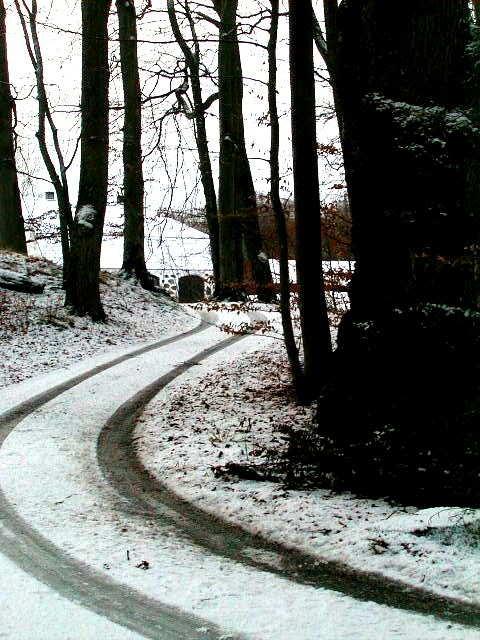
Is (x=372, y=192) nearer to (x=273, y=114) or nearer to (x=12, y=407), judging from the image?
(x=273, y=114)

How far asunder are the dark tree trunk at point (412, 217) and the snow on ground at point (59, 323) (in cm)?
684

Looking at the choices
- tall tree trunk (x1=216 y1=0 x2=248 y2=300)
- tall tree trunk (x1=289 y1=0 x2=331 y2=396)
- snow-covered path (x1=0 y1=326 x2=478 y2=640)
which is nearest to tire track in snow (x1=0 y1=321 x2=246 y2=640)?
snow-covered path (x1=0 y1=326 x2=478 y2=640)

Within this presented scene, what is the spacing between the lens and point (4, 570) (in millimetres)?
4680

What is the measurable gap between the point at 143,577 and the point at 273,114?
6877mm

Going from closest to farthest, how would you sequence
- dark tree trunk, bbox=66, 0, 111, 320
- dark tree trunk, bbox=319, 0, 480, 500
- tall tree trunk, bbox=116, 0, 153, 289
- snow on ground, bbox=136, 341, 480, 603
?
snow on ground, bbox=136, 341, 480, 603
dark tree trunk, bbox=319, 0, 480, 500
dark tree trunk, bbox=66, 0, 111, 320
tall tree trunk, bbox=116, 0, 153, 289

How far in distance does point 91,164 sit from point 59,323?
3.88m

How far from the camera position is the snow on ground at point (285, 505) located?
4.78 meters

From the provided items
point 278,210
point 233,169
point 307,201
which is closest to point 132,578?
point 307,201

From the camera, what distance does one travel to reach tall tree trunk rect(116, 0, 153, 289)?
1981 cm

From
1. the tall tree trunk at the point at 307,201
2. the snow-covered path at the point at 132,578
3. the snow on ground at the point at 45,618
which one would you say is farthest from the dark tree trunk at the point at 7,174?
the snow on ground at the point at 45,618

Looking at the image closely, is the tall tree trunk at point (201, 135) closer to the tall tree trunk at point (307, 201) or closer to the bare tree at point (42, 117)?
the bare tree at point (42, 117)

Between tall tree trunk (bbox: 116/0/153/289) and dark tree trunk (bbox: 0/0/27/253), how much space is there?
10.7ft

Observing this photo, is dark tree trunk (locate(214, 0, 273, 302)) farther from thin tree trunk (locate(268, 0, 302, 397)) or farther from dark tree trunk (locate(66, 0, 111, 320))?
thin tree trunk (locate(268, 0, 302, 397))

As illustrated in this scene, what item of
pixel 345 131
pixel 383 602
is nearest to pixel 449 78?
pixel 345 131
